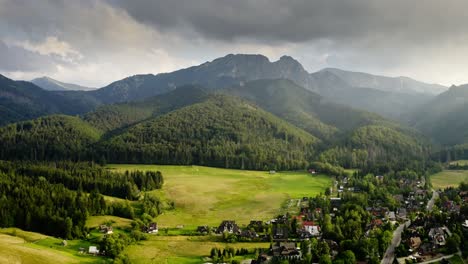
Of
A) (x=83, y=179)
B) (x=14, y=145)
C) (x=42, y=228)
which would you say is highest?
(x=14, y=145)

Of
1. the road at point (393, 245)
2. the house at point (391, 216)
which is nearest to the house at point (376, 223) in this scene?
the road at point (393, 245)

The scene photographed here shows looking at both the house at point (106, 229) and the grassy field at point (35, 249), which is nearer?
the grassy field at point (35, 249)

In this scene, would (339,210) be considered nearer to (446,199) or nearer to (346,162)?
(446,199)

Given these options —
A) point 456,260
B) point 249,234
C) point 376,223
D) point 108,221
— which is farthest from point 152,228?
point 456,260

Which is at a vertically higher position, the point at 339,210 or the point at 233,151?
the point at 233,151

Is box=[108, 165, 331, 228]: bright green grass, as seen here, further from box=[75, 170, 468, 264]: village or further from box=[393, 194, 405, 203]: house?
box=[393, 194, 405, 203]: house

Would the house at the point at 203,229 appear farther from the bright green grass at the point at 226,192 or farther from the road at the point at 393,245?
the road at the point at 393,245

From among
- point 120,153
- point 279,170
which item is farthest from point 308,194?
point 120,153
